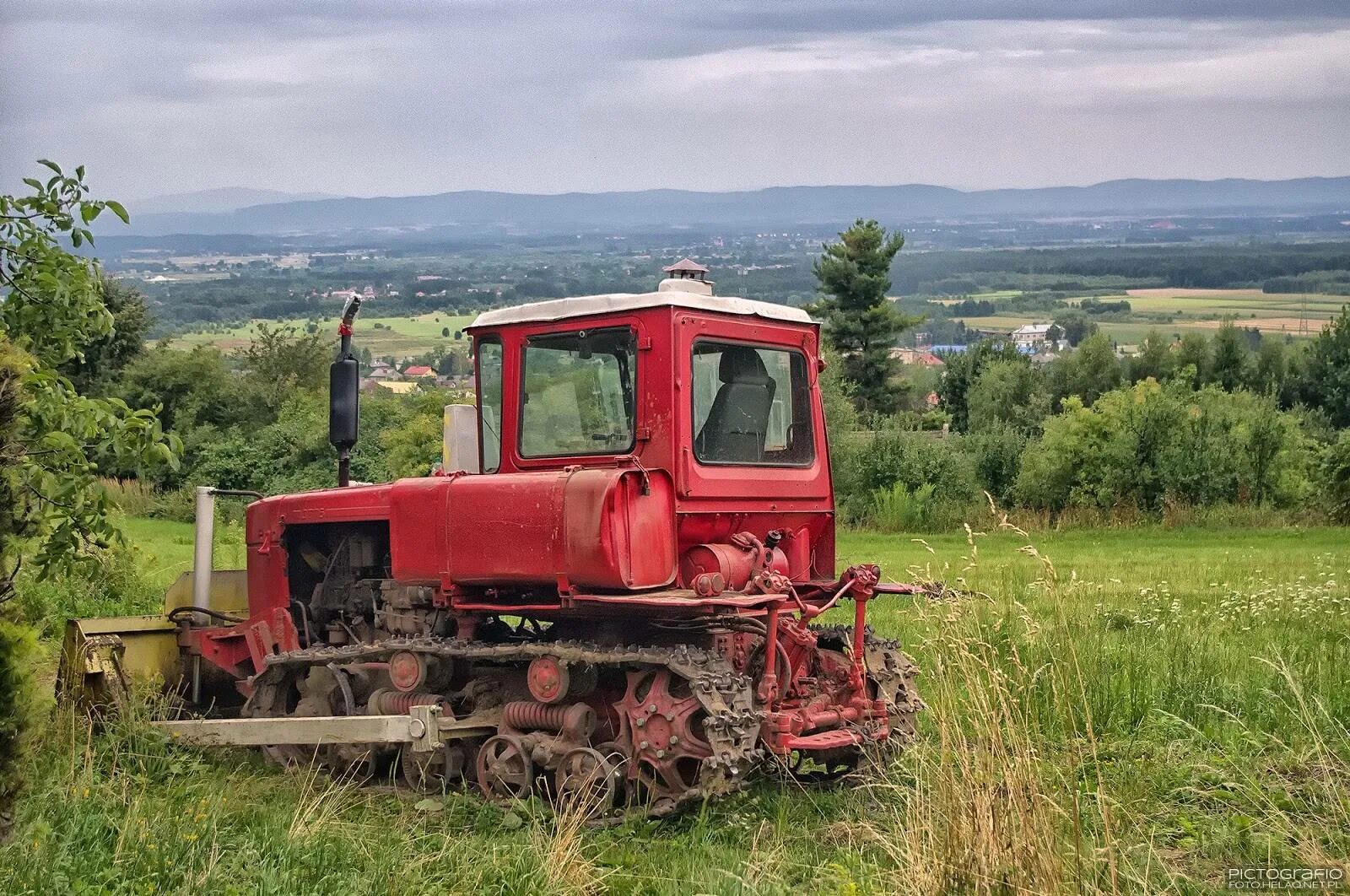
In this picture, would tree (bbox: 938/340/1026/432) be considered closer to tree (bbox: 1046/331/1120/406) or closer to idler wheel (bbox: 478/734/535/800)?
tree (bbox: 1046/331/1120/406)

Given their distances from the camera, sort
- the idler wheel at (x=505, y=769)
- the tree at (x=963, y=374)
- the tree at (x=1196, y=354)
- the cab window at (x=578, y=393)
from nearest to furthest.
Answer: the idler wheel at (x=505, y=769) < the cab window at (x=578, y=393) < the tree at (x=963, y=374) < the tree at (x=1196, y=354)

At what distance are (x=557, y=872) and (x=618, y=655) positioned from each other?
5.74 ft

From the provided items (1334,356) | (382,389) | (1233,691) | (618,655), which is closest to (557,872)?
(618,655)

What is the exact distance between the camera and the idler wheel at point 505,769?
30.0 ft

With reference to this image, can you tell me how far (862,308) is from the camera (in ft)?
242

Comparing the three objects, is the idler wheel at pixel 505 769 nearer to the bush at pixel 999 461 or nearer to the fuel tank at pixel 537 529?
the fuel tank at pixel 537 529

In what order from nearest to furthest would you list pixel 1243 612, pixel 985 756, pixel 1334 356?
pixel 985 756 → pixel 1243 612 → pixel 1334 356

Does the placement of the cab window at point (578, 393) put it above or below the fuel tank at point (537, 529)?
above

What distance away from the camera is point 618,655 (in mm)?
8734

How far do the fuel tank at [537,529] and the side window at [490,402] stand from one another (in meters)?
0.39

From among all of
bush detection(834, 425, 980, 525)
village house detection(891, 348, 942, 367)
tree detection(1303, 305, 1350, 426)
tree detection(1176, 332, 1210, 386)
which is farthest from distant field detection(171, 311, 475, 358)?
tree detection(1303, 305, 1350, 426)

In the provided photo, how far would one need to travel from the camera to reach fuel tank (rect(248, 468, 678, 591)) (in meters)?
8.65

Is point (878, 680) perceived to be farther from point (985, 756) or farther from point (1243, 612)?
point (1243, 612)

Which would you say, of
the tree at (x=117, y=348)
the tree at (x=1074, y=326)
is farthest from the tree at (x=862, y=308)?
the tree at (x=1074, y=326)
